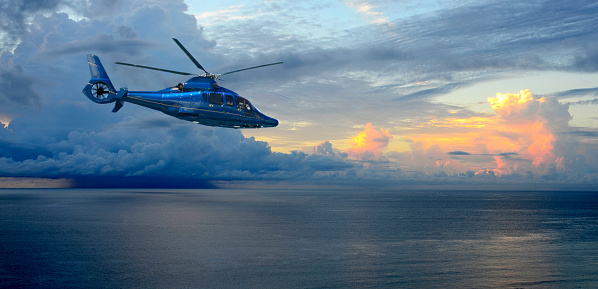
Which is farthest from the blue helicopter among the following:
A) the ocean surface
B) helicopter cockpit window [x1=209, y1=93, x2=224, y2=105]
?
the ocean surface

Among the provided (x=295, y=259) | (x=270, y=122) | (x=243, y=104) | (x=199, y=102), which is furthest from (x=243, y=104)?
(x=295, y=259)

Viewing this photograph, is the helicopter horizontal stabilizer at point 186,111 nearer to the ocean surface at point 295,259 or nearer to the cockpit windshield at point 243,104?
the cockpit windshield at point 243,104

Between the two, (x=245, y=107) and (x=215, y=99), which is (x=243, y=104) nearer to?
(x=245, y=107)

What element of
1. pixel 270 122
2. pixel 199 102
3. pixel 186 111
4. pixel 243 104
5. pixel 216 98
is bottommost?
pixel 270 122

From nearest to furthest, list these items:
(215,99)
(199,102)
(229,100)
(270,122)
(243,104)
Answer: (199,102), (215,99), (229,100), (243,104), (270,122)

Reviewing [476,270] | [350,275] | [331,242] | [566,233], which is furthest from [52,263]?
[566,233]

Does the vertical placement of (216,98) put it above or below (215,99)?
above

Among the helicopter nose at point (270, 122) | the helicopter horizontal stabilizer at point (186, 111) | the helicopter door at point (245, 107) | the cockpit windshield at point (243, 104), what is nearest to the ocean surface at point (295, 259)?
the helicopter nose at point (270, 122)
